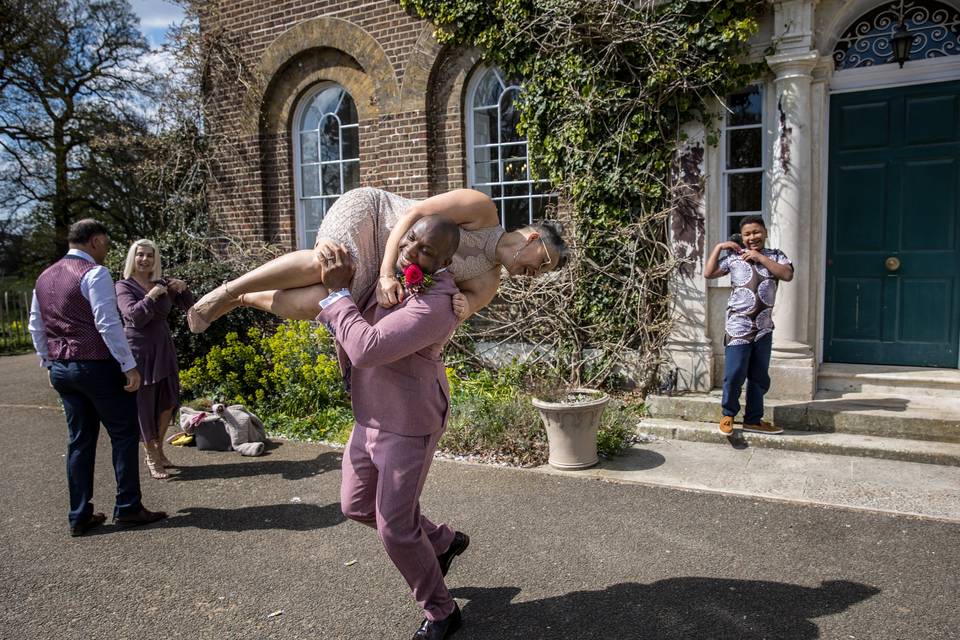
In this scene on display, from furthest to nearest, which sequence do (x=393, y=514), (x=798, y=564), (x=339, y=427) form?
(x=339, y=427)
(x=798, y=564)
(x=393, y=514)

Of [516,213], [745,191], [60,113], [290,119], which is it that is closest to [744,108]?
[745,191]

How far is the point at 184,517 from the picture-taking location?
4707mm

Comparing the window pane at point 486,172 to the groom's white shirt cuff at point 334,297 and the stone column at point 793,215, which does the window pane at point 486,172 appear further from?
the groom's white shirt cuff at point 334,297

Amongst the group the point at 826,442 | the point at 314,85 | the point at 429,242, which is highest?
the point at 314,85

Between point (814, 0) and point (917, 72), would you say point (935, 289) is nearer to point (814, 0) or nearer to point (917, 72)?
point (917, 72)

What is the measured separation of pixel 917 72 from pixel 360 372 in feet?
19.8

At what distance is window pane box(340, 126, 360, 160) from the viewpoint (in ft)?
30.5

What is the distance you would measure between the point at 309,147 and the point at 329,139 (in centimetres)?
38

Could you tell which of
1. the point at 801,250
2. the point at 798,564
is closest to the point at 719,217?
the point at 801,250

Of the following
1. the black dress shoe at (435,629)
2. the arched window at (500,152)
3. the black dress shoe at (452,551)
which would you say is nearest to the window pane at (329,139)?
the arched window at (500,152)

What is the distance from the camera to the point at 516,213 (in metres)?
8.19

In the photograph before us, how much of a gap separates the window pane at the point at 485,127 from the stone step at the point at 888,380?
4480 millimetres

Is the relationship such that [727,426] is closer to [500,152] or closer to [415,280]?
[415,280]

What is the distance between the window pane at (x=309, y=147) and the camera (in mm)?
9664
